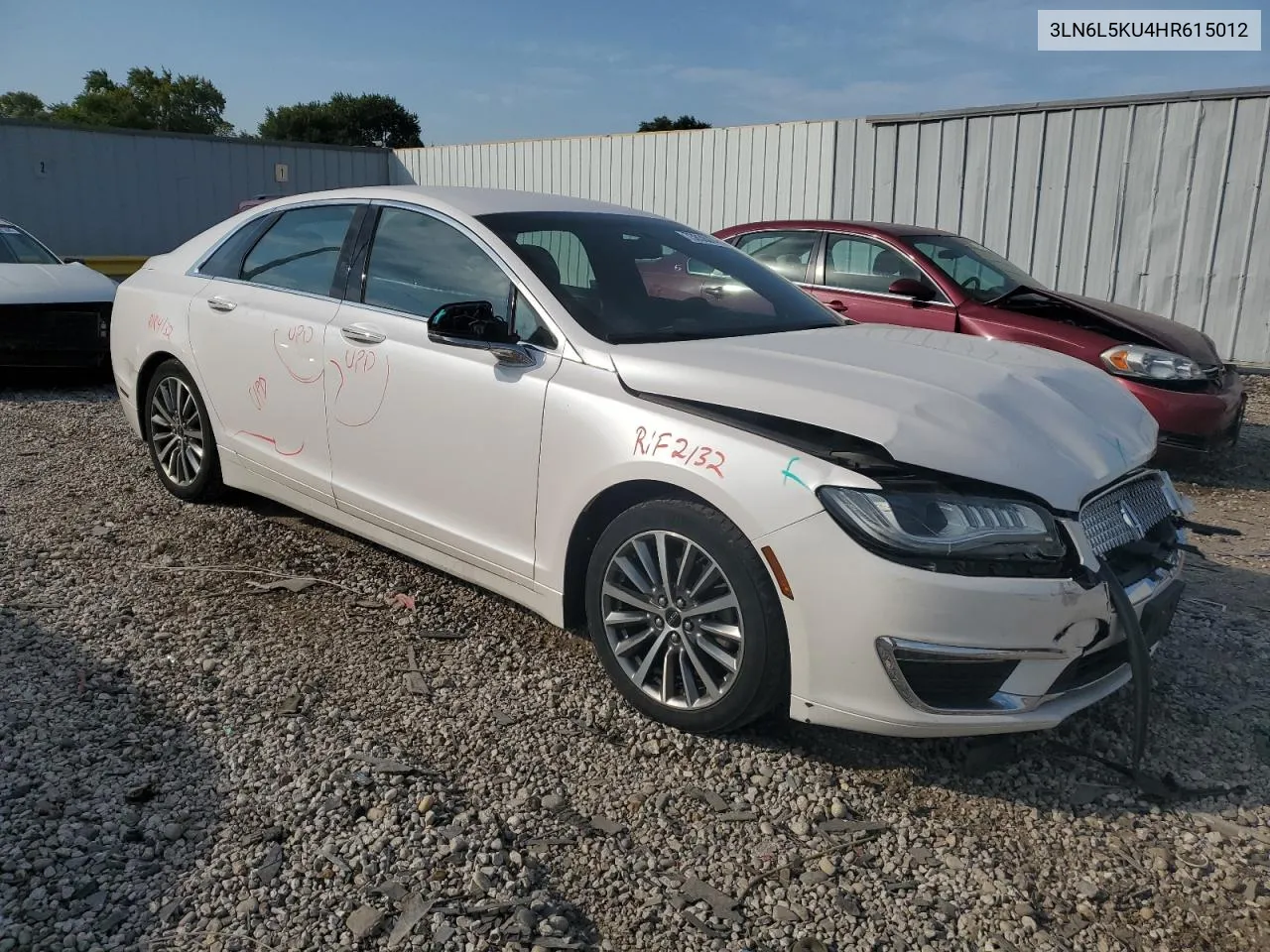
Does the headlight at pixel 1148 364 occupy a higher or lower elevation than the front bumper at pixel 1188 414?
higher

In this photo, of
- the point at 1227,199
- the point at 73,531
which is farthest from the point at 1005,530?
the point at 1227,199

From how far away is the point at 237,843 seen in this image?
8.16ft

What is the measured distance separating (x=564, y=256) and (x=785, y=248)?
4445 mm

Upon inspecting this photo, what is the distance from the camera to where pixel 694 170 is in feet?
48.0

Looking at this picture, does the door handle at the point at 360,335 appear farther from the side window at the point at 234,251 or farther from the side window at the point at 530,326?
the side window at the point at 234,251

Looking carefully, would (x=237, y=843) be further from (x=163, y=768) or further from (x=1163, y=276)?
(x=1163, y=276)

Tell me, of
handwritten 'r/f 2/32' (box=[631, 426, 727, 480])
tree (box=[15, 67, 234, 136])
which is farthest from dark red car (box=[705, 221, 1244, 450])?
tree (box=[15, 67, 234, 136])

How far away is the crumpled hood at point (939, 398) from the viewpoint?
2.68 metres

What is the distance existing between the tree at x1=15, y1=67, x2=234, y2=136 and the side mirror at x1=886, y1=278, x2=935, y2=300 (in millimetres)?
67694

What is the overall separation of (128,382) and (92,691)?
102 inches

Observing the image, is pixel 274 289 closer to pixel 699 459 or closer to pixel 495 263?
pixel 495 263

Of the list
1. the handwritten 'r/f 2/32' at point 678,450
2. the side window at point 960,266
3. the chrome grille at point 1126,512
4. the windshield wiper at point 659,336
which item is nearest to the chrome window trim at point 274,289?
the windshield wiper at point 659,336

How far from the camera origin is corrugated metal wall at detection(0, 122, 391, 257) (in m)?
16.8

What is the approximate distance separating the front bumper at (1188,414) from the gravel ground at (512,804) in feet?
7.82
